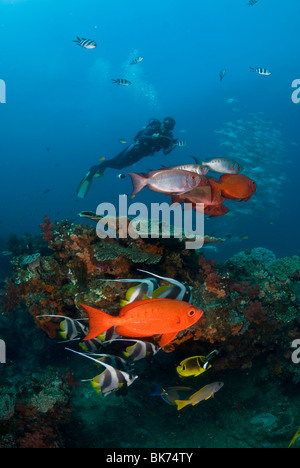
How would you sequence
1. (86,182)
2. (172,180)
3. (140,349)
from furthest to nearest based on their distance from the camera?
(86,182), (140,349), (172,180)

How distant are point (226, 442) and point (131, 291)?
3.08 meters

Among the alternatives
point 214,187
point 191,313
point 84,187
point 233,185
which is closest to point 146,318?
point 191,313

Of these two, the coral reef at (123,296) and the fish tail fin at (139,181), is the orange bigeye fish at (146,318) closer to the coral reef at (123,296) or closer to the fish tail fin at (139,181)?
the fish tail fin at (139,181)

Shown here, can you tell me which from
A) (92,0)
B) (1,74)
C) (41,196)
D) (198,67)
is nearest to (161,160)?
(198,67)

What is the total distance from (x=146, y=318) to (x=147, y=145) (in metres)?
11.6

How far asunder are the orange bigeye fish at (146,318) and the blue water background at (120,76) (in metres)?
73.2

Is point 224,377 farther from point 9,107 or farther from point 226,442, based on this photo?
point 9,107

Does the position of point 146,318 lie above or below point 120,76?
below

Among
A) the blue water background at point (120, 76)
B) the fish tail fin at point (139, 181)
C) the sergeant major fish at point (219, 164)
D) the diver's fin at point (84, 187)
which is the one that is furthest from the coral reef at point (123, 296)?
the blue water background at point (120, 76)

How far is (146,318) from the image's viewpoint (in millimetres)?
1972

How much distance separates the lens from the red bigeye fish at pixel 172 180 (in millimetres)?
2943

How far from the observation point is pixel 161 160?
316 ft

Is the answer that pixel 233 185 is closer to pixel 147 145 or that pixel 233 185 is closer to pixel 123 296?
pixel 123 296
